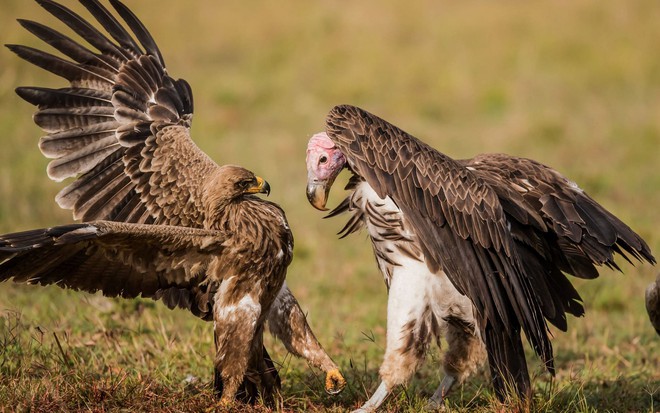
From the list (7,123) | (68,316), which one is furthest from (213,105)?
(68,316)

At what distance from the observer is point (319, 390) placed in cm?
507

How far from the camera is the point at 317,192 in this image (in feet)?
16.5

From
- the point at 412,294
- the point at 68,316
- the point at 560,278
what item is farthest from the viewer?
the point at 68,316

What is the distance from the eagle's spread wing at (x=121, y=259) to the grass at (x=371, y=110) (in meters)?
0.39

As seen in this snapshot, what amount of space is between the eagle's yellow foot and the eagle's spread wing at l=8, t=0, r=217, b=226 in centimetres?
108

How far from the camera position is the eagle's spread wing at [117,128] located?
17.4ft

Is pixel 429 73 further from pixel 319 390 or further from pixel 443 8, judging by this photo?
pixel 319 390

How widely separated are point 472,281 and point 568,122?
8.46 metres

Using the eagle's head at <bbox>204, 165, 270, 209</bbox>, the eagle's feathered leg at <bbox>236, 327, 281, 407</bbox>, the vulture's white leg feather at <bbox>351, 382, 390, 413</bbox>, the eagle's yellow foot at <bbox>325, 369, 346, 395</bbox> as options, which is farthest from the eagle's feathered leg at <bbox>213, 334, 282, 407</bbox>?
the eagle's head at <bbox>204, 165, 270, 209</bbox>

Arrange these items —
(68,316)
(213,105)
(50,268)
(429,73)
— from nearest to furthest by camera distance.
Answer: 1. (50,268)
2. (68,316)
3. (213,105)
4. (429,73)

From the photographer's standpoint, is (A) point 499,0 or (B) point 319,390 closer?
(B) point 319,390

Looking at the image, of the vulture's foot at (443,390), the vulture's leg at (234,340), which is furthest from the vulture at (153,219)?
the vulture's foot at (443,390)

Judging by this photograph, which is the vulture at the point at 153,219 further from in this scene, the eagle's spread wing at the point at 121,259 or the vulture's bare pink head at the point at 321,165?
the vulture's bare pink head at the point at 321,165

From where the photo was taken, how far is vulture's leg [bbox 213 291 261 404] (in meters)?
4.65
